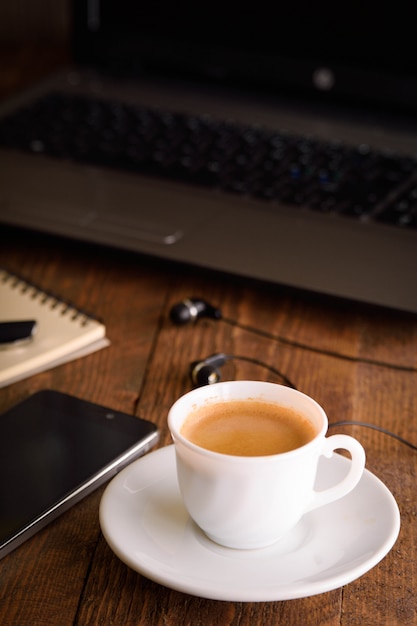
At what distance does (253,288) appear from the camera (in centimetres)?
86

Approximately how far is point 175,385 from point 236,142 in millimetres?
415

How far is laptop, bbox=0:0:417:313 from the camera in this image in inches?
32.1

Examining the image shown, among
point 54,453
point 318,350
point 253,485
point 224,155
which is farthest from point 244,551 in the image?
point 224,155

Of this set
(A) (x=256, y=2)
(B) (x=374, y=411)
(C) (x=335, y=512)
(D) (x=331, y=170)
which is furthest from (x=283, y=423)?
(A) (x=256, y=2)

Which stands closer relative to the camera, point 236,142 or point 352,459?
point 352,459

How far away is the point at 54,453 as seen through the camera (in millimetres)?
587

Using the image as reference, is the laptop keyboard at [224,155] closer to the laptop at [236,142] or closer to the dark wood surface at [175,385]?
the laptop at [236,142]

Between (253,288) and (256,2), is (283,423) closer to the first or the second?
(253,288)

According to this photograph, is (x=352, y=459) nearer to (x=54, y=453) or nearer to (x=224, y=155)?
(x=54, y=453)

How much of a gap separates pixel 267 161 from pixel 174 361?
33 cm

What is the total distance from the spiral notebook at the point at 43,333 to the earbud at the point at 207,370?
0.10 metres

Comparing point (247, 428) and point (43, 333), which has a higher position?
point (247, 428)

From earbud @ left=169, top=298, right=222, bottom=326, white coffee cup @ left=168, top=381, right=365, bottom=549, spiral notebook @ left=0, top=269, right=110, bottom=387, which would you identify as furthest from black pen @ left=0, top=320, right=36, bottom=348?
white coffee cup @ left=168, top=381, right=365, bottom=549

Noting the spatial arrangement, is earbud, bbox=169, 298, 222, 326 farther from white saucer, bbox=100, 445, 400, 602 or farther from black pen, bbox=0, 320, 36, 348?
white saucer, bbox=100, 445, 400, 602
